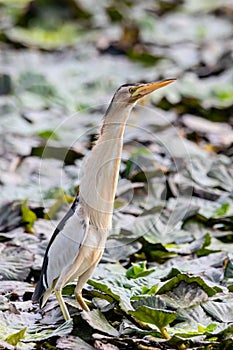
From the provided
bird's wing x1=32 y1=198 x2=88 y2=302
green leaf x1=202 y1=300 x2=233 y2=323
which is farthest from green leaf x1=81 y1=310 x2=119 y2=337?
green leaf x1=202 y1=300 x2=233 y2=323

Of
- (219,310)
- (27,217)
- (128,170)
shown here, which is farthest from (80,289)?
(128,170)

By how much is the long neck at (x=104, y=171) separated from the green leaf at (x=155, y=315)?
0.23 meters

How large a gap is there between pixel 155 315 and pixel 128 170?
53.2 inches

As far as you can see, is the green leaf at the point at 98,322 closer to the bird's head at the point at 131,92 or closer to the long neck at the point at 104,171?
the long neck at the point at 104,171

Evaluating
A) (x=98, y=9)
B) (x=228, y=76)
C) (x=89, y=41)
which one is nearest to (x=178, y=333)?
(x=228, y=76)

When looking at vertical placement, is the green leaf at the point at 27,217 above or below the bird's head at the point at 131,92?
below

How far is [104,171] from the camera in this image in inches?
88.6

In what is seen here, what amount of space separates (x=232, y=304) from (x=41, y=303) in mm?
484

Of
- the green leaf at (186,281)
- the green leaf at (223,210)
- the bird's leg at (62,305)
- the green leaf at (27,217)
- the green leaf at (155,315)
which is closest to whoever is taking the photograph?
the green leaf at (155,315)

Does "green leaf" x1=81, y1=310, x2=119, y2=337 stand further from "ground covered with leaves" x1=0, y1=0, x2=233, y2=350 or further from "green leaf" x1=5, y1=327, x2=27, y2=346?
"green leaf" x1=5, y1=327, x2=27, y2=346

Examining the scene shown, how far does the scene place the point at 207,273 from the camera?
8.70 ft

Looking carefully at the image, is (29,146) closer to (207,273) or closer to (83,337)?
(207,273)

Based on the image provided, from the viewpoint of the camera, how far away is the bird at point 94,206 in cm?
224

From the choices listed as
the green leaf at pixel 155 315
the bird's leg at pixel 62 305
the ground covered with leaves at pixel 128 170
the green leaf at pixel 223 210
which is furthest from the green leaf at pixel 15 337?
the green leaf at pixel 223 210
